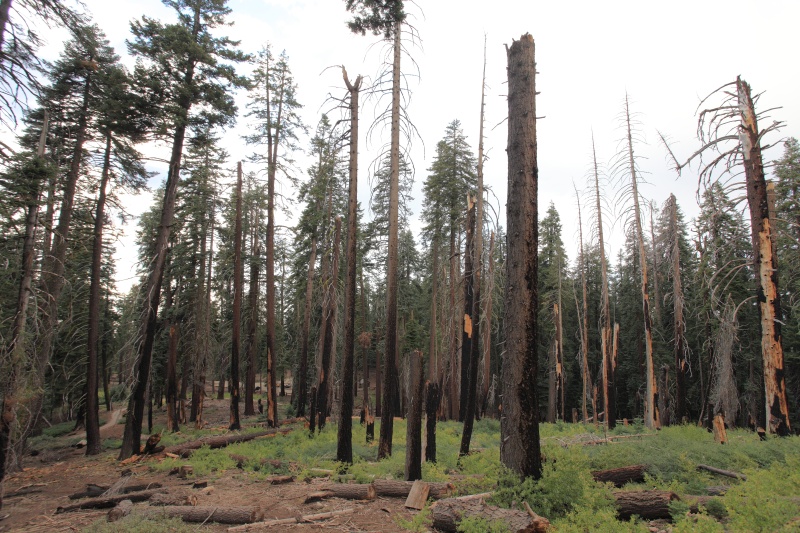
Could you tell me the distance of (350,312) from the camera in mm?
11008

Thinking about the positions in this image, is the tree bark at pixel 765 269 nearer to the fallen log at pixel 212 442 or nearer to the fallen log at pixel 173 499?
the fallen log at pixel 173 499

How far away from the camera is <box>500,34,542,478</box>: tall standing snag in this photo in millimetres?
6605

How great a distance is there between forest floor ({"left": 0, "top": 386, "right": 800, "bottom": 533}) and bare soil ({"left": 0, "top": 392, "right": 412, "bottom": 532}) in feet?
0.10

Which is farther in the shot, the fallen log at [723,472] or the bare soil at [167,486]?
the fallen log at [723,472]

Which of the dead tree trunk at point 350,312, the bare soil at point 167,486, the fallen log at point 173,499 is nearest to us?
the bare soil at point 167,486

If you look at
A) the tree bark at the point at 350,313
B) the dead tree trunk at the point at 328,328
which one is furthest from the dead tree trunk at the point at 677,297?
the tree bark at the point at 350,313

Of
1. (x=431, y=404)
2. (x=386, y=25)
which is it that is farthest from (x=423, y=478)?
(x=386, y=25)

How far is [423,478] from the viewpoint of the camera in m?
8.91

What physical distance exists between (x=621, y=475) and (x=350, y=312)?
6.77m

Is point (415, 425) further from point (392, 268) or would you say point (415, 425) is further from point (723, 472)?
point (723, 472)

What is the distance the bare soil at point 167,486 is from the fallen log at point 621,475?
371 centimetres

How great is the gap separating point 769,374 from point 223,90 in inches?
735

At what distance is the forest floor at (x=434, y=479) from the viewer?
551 cm

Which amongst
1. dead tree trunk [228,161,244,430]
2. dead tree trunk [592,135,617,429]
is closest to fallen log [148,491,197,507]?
dead tree trunk [228,161,244,430]
